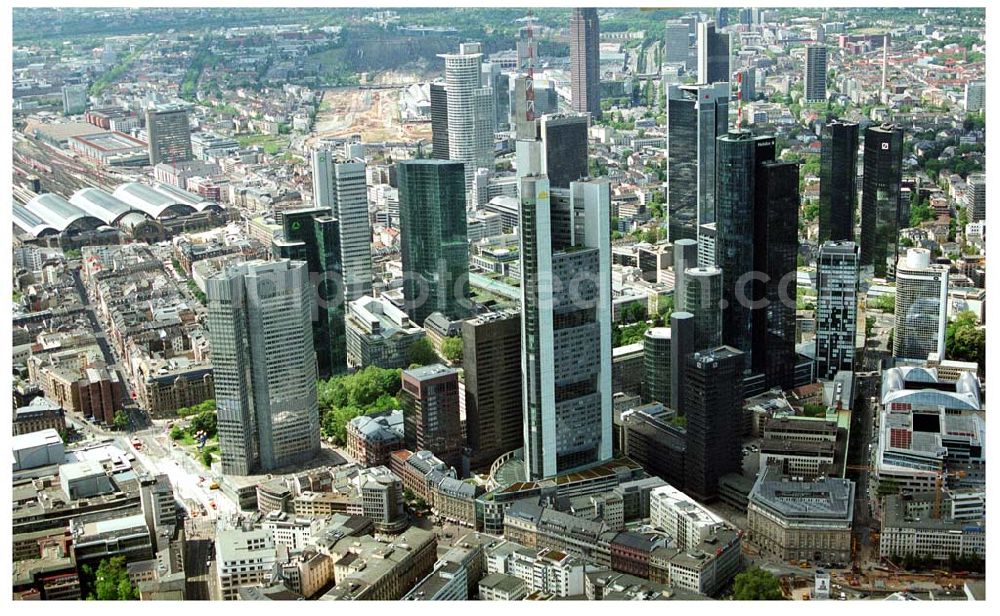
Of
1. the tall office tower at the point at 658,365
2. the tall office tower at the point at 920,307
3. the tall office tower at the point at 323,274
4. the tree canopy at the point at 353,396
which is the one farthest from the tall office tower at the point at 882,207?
the tall office tower at the point at 323,274

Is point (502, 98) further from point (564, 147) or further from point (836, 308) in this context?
point (836, 308)

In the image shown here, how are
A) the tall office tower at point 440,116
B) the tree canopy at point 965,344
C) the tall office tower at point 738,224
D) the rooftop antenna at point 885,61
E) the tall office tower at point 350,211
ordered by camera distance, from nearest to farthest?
the tall office tower at point 738,224 < the tree canopy at point 965,344 < the tall office tower at point 350,211 < the rooftop antenna at point 885,61 < the tall office tower at point 440,116

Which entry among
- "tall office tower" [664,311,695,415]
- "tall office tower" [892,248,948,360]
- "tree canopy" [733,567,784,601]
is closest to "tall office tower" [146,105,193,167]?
"tall office tower" [664,311,695,415]

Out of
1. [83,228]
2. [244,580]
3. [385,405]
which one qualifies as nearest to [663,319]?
[385,405]

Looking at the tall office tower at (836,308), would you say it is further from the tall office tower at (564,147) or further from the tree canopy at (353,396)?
the tall office tower at (564,147)

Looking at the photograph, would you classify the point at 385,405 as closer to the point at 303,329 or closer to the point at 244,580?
the point at 303,329

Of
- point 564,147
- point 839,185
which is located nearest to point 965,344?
point 839,185

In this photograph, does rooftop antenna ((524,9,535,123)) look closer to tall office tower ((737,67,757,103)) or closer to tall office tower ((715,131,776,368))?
tall office tower ((715,131,776,368))
